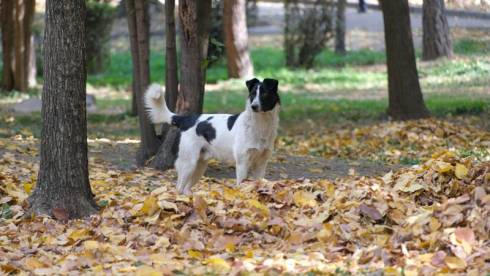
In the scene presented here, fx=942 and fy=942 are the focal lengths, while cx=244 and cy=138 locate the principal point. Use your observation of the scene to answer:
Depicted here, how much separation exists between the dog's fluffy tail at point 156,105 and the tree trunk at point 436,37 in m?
18.1

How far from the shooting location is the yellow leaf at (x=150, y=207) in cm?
813

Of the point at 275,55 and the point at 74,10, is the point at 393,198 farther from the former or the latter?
the point at 275,55

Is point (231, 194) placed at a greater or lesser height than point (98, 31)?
lesser

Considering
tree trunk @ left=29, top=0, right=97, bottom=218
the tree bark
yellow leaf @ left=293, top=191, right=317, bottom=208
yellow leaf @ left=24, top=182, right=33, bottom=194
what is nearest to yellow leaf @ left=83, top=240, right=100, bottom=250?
tree trunk @ left=29, top=0, right=97, bottom=218

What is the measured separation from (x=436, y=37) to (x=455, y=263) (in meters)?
23.2

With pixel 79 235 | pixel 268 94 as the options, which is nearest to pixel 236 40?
pixel 268 94

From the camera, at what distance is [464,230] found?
21.7ft

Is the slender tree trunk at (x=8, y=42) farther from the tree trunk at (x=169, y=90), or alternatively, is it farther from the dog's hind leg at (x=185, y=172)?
the dog's hind leg at (x=185, y=172)

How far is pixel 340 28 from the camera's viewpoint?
1270 inches

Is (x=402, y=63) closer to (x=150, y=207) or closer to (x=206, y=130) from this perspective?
(x=206, y=130)

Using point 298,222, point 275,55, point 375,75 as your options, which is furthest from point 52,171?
point 275,55

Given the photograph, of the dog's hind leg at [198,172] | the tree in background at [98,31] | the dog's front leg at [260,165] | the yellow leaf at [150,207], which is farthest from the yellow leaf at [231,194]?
the tree in background at [98,31]

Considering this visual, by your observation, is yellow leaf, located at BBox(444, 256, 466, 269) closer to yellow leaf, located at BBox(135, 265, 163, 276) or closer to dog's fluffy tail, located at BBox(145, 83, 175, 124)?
yellow leaf, located at BBox(135, 265, 163, 276)

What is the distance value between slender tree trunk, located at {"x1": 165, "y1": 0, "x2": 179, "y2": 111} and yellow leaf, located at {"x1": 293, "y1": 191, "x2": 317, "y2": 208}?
16.7ft
